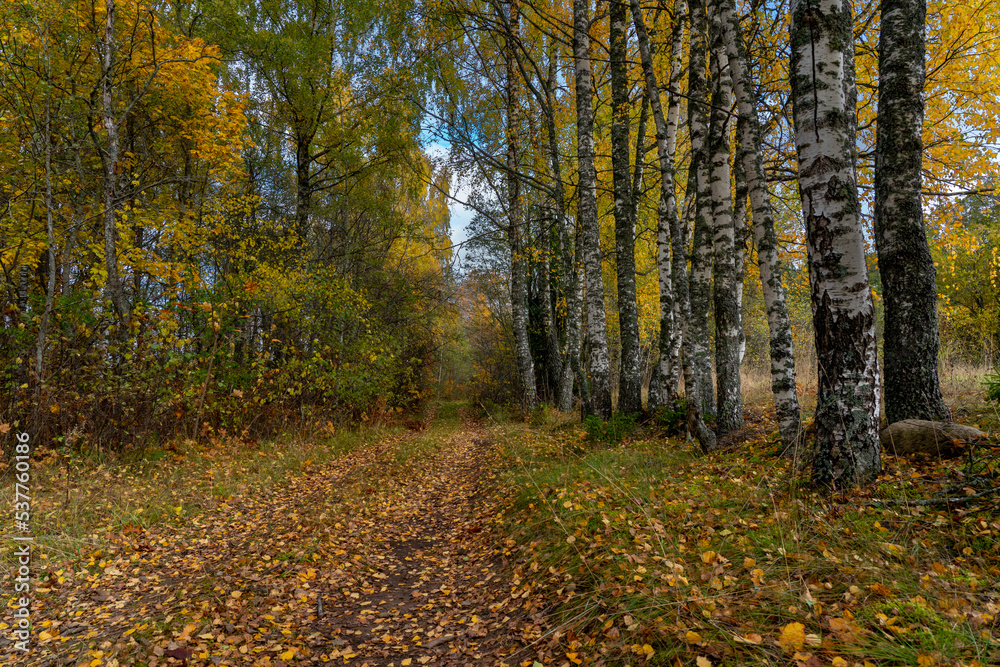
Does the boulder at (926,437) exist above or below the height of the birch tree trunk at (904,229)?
below

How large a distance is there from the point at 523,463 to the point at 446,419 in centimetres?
1235

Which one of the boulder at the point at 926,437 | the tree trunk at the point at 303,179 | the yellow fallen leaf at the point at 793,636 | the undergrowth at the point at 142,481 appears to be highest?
the tree trunk at the point at 303,179

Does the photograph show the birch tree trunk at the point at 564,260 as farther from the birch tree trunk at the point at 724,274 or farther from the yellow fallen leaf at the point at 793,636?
the yellow fallen leaf at the point at 793,636

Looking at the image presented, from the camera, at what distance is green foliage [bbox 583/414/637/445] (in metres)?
7.89

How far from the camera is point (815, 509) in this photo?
11.1 ft

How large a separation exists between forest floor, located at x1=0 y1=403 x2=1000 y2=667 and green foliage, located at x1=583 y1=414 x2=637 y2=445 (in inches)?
56.7

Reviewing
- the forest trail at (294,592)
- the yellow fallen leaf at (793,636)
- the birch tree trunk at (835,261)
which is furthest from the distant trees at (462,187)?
the forest trail at (294,592)

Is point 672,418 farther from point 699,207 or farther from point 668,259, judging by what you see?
point 699,207

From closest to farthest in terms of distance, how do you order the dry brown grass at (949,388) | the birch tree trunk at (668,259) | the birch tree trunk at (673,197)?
1. the dry brown grass at (949,388)
2. the birch tree trunk at (673,197)
3. the birch tree trunk at (668,259)

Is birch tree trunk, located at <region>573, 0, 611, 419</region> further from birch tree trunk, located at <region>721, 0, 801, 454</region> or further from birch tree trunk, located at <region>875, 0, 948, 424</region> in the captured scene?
birch tree trunk, located at <region>875, 0, 948, 424</region>

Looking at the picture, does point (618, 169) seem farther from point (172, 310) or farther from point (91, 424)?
point (91, 424)

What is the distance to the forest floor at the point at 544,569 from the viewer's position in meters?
2.34

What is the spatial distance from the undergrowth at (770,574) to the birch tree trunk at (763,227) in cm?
120

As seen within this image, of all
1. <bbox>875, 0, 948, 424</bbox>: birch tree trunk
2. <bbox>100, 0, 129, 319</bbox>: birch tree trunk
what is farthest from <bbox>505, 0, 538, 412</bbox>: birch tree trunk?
<bbox>875, 0, 948, 424</bbox>: birch tree trunk
